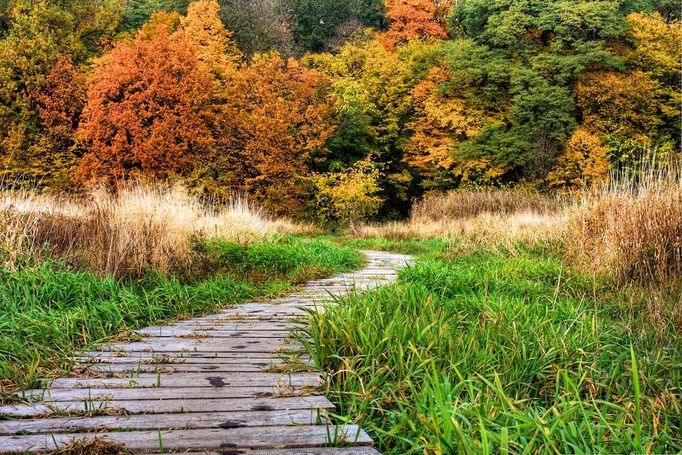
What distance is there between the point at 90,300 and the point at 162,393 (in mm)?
2347

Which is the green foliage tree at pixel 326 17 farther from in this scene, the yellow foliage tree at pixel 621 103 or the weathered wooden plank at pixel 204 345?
the weathered wooden plank at pixel 204 345

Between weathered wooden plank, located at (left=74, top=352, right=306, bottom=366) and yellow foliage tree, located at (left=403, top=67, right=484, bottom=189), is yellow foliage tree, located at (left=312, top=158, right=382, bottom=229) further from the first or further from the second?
weathered wooden plank, located at (left=74, top=352, right=306, bottom=366)

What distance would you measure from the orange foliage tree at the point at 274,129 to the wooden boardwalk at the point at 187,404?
19.8 meters

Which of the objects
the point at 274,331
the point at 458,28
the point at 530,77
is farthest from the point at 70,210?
the point at 458,28

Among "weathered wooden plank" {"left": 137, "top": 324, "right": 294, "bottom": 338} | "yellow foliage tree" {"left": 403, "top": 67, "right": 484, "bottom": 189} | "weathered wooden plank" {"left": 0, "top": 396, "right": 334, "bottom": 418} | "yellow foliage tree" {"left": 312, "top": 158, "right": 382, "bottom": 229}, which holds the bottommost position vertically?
"yellow foliage tree" {"left": 312, "top": 158, "right": 382, "bottom": 229}

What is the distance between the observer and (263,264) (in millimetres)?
8258

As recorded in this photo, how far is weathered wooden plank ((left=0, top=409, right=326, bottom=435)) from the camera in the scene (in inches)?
92.8

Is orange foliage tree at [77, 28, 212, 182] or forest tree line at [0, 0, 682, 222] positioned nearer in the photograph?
orange foliage tree at [77, 28, 212, 182]

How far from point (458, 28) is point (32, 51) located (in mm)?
22133

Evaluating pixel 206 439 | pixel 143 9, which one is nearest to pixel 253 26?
pixel 143 9

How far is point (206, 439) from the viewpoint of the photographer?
2.24m

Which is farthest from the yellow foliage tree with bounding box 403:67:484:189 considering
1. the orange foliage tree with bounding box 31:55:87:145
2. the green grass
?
the green grass

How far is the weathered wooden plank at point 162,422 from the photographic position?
2.36 metres

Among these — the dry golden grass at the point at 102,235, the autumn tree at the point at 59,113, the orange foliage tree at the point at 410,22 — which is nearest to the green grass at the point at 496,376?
the dry golden grass at the point at 102,235
